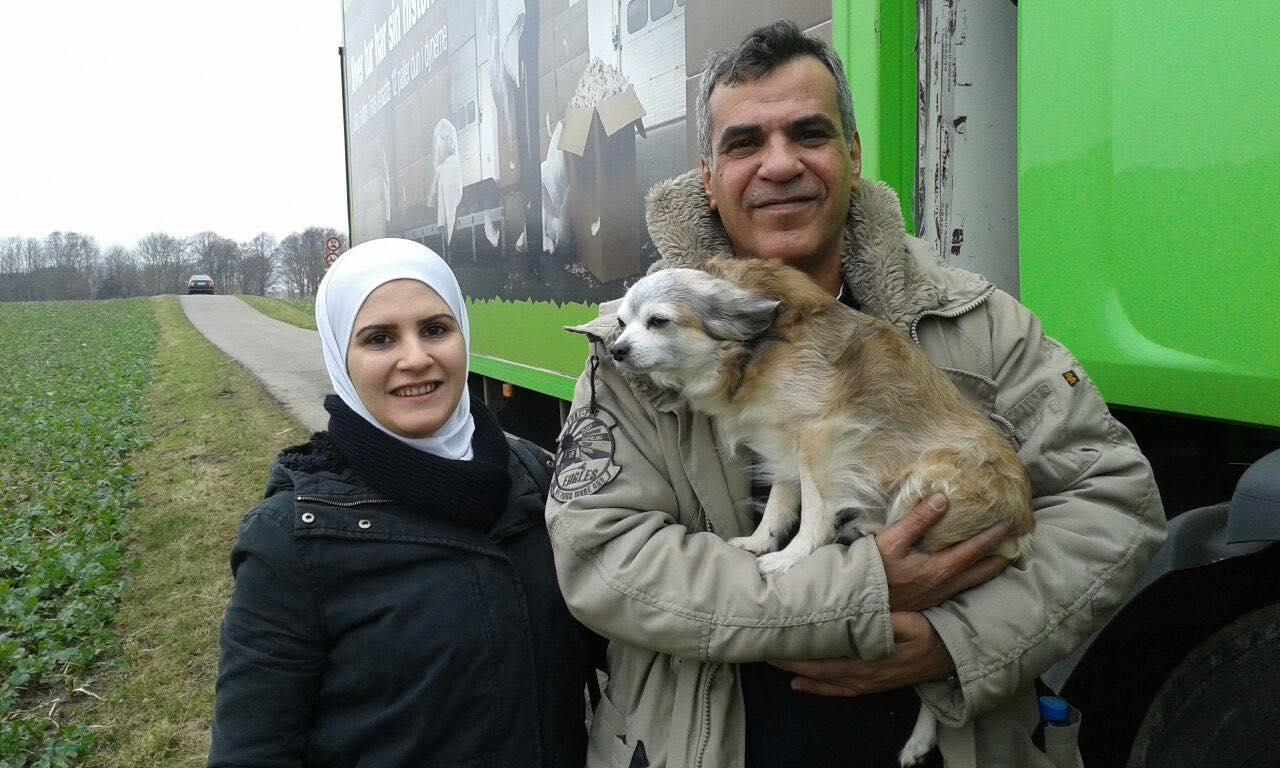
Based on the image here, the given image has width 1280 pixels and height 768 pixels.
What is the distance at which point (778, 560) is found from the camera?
169cm

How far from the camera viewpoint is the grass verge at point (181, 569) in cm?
379

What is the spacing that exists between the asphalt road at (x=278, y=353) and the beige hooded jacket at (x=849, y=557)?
5667mm

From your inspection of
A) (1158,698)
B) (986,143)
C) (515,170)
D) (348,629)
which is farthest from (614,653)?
(515,170)

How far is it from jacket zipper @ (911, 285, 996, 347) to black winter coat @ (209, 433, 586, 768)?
977mm

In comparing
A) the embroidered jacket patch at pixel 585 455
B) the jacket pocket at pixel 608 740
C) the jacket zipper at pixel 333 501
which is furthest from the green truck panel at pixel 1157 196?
the jacket zipper at pixel 333 501

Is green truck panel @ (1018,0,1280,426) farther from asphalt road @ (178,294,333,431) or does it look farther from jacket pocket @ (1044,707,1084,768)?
asphalt road @ (178,294,333,431)

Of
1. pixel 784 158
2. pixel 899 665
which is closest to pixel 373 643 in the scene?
pixel 899 665

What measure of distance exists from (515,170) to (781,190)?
3.80 metres

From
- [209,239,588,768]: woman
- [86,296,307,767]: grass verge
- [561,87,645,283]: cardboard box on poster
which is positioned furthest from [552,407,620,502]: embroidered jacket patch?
[86,296,307,767]: grass verge

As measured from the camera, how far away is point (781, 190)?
1.86 metres

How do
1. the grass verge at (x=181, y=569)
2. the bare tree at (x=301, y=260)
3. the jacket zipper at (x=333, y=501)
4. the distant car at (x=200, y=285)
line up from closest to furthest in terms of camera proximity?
the jacket zipper at (x=333, y=501) → the grass verge at (x=181, y=569) → the bare tree at (x=301, y=260) → the distant car at (x=200, y=285)

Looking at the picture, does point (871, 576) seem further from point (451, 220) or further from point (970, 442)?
point (451, 220)

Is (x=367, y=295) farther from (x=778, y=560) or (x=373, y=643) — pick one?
(x=778, y=560)

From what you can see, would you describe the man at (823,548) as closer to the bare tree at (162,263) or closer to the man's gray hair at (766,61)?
the man's gray hair at (766,61)
